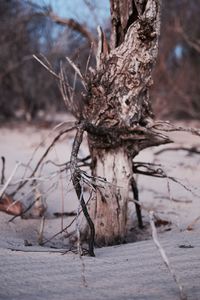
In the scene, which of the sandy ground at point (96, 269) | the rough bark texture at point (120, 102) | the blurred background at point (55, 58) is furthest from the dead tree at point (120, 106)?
the blurred background at point (55, 58)

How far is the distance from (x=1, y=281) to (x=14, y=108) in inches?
425

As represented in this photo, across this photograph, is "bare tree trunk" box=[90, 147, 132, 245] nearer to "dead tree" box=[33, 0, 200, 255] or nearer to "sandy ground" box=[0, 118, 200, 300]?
"dead tree" box=[33, 0, 200, 255]

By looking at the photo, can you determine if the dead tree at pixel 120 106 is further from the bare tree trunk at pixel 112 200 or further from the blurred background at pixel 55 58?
the blurred background at pixel 55 58

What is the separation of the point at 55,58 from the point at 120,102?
5863 mm

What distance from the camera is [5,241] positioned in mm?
2547

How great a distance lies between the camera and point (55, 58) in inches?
334

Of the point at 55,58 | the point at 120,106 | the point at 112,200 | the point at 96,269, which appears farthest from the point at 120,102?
the point at 55,58

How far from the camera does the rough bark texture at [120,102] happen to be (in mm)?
2814

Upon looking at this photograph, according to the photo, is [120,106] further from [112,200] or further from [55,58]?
[55,58]

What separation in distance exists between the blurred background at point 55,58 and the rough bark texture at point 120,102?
10.7ft

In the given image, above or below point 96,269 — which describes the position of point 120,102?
above

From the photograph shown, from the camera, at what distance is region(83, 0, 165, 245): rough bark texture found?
2.81m

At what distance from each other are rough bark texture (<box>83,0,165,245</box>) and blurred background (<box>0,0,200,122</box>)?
3.26 meters

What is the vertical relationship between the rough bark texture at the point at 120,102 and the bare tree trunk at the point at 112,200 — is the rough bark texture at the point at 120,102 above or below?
above
